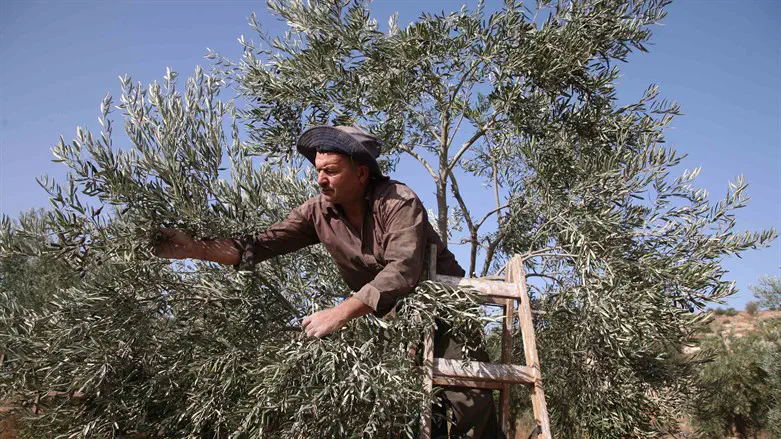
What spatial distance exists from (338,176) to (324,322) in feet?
3.31

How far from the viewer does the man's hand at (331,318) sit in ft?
10.6

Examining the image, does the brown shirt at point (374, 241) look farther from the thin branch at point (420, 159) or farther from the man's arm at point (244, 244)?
the thin branch at point (420, 159)

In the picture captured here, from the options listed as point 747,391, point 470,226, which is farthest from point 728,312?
point 470,226

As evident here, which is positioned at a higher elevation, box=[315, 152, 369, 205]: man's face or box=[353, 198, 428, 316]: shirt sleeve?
box=[315, 152, 369, 205]: man's face

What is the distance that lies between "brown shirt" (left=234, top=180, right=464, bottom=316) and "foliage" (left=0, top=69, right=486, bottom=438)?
0.32 m

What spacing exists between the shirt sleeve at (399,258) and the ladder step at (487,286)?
0.43m

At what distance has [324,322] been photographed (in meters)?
3.24

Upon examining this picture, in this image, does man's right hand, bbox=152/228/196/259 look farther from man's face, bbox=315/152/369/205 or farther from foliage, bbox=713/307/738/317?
foliage, bbox=713/307/738/317

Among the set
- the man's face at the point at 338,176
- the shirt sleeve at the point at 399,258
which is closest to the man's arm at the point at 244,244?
the man's face at the point at 338,176

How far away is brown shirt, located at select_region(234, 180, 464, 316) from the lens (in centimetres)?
343

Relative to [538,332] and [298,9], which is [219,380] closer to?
[538,332]

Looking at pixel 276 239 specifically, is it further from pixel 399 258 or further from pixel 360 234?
pixel 399 258

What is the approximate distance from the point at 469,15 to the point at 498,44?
0.48 m

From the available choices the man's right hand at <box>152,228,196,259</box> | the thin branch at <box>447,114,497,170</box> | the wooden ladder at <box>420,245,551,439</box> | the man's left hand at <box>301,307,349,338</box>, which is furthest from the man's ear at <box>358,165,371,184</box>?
the thin branch at <box>447,114,497,170</box>
